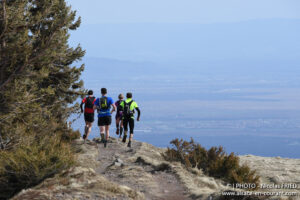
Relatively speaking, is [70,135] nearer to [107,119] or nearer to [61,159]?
[107,119]

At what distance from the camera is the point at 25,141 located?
1551 centimetres

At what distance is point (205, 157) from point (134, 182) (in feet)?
16.3

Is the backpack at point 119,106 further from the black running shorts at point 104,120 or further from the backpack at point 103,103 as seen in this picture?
the backpack at point 103,103

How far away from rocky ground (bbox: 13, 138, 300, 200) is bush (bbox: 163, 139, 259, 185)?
0.68m

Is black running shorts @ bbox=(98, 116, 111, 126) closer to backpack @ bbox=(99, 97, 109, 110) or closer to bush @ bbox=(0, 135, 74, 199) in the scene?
backpack @ bbox=(99, 97, 109, 110)

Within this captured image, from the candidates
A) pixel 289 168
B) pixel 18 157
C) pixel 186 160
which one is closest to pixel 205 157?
pixel 186 160

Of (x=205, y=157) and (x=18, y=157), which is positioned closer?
(x=18, y=157)

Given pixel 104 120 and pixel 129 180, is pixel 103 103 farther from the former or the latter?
pixel 129 180

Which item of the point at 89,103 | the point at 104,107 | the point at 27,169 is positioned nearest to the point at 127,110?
the point at 104,107

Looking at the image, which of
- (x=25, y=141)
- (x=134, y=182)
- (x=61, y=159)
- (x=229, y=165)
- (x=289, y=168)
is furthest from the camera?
(x=289, y=168)

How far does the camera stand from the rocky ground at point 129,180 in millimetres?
9062

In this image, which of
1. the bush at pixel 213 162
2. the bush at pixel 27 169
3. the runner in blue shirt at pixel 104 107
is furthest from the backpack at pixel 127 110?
the bush at pixel 27 169

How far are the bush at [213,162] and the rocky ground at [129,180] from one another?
680 millimetres

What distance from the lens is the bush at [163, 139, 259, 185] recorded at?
45.6 ft
